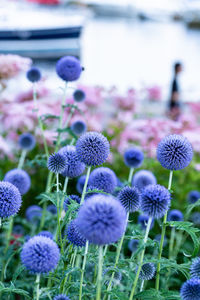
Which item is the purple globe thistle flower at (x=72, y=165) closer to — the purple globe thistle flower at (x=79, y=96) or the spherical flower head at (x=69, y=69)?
the spherical flower head at (x=69, y=69)

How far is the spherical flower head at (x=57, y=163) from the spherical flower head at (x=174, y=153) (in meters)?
0.43

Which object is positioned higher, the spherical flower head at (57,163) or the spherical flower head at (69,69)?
the spherical flower head at (69,69)

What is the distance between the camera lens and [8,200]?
1583mm

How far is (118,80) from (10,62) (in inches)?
527

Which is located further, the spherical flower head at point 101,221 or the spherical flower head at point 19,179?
the spherical flower head at point 19,179

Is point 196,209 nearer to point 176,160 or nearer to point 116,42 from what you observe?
point 176,160

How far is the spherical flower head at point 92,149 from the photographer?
1.63m

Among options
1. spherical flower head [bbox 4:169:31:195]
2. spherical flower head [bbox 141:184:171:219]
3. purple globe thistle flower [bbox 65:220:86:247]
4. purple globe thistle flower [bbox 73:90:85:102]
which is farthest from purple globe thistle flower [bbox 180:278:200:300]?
purple globe thistle flower [bbox 73:90:85:102]

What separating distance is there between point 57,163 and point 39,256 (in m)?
0.54

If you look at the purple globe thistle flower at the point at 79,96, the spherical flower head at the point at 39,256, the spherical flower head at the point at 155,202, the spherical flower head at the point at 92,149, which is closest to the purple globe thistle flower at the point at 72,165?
the spherical flower head at the point at 92,149

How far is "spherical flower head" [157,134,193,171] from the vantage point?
1710mm

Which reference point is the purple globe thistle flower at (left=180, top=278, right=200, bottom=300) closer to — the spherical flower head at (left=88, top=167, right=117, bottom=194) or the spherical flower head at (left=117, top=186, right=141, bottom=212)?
the spherical flower head at (left=117, top=186, right=141, bottom=212)

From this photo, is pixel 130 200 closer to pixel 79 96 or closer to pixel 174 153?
pixel 174 153

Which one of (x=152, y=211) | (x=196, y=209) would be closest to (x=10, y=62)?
(x=196, y=209)
